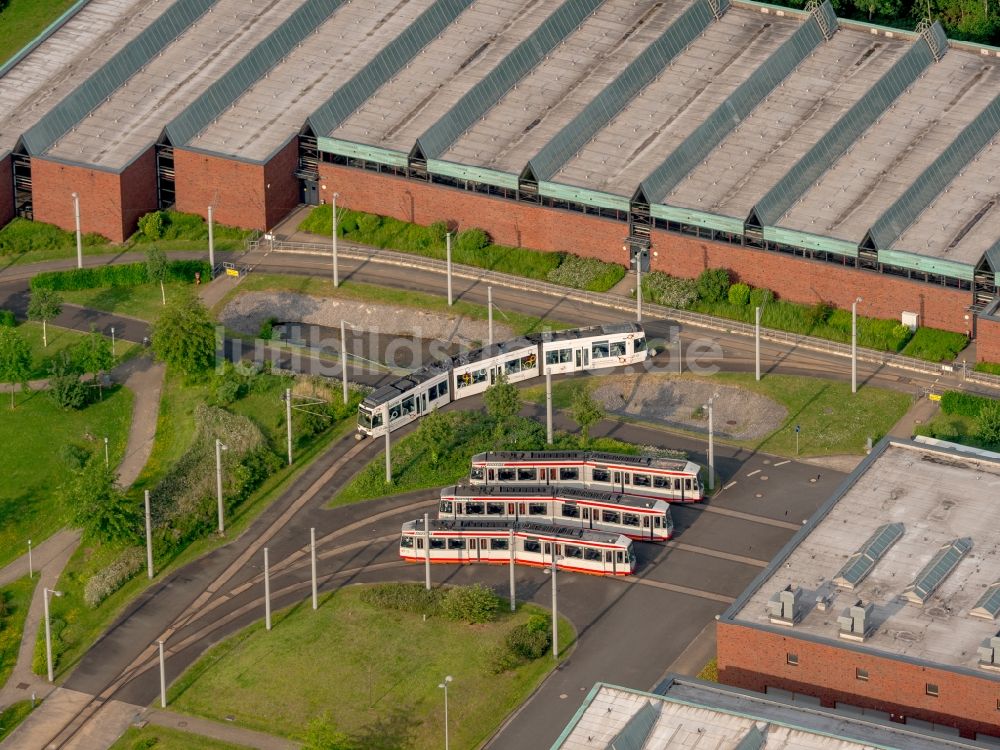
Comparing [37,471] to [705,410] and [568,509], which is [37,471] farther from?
[705,410]

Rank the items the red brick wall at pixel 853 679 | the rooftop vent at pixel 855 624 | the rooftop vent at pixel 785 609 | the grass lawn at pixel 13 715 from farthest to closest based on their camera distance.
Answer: the grass lawn at pixel 13 715 → the rooftop vent at pixel 785 609 → the rooftop vent at pixel 855 624 → the red brick wall at pixel 853 679

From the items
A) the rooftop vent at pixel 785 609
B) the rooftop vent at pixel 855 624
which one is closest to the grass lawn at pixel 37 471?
the rooftop vent at pixel 785 609

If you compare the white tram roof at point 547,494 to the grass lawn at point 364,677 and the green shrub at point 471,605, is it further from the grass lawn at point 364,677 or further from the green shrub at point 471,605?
the green shrub at point 471,605

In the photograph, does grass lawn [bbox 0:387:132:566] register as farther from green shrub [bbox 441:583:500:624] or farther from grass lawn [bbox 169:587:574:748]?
green shrub [bbox 441:583:500:624]

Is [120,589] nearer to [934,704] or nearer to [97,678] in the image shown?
[97,678]

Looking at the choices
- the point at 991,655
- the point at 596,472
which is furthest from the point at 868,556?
the point at 596,472

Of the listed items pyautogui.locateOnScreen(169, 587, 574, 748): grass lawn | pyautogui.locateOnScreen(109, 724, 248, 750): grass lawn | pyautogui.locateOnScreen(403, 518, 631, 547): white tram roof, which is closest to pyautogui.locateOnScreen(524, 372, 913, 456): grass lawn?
pyautogui.locateOnScreen(403, 518, 631, 547): white tram roof
